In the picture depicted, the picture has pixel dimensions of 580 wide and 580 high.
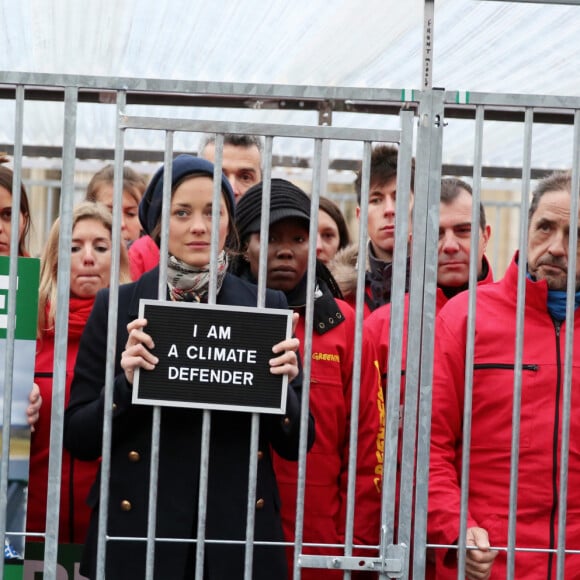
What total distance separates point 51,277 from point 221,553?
4.00 ft

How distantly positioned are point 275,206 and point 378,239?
0.91 meters

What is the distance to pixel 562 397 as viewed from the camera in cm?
347

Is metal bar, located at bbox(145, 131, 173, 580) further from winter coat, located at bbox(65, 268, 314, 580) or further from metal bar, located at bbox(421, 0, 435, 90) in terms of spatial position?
metal bar, located at bbox(421, 0, 435, 90)

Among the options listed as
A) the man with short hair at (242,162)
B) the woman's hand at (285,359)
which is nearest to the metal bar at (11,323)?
the woman's hand at (285,359)

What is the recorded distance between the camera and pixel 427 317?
3.23 m

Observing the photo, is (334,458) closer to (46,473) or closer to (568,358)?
(568,358)

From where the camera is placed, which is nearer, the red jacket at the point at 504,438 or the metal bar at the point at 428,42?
the metal bar at the point at 428,42

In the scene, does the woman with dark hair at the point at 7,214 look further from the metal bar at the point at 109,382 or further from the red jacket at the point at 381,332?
the red jacket at the point at 381,332

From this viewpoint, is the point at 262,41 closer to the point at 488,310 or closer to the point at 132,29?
the point at 132,29

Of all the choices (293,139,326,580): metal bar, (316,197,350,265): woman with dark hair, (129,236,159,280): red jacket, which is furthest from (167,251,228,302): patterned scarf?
(316,197,350,265): woman with dark hair

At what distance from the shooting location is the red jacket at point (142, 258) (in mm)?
4873

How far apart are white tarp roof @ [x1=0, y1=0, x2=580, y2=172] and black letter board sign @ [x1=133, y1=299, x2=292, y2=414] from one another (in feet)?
4.39

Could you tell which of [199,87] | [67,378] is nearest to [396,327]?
[199,87]

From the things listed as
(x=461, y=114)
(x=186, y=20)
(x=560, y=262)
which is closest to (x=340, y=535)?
(x=560, y=262)
